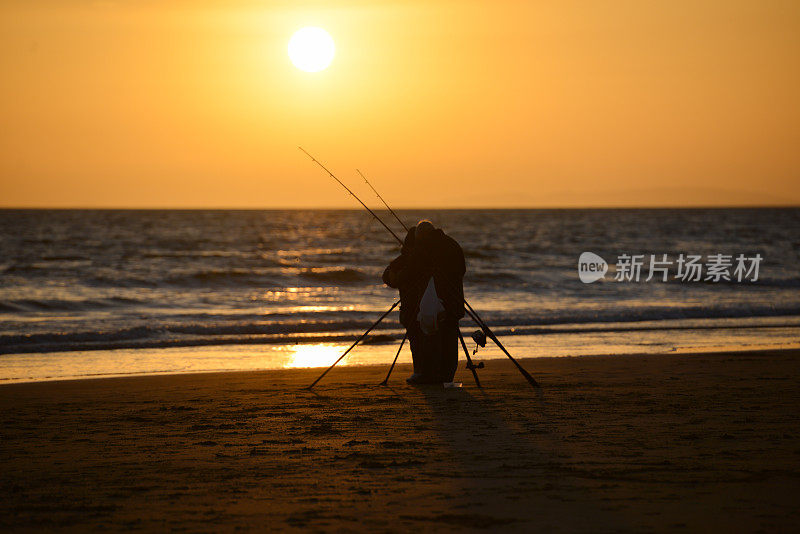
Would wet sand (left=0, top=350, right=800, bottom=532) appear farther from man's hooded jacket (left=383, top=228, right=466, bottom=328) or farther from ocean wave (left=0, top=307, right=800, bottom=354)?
ocean wave (left=0, top=307, right=800, bottom=354)

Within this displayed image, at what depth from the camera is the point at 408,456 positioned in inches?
224

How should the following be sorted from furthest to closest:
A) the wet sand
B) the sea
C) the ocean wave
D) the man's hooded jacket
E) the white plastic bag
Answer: the ocean wave, the sea, the man's hooded jacket, the white plastic bag, the wet sand

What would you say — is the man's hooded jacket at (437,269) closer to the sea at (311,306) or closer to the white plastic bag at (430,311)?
the white plastic bag at (430,311)

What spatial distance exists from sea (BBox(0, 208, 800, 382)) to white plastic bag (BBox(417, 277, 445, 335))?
330 centimetres

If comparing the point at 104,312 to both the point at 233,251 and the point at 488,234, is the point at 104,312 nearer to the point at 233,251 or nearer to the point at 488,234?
the point at 233,251

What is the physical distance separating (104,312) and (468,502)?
1631cm

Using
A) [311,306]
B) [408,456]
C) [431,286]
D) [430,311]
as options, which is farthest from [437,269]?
[311,306]

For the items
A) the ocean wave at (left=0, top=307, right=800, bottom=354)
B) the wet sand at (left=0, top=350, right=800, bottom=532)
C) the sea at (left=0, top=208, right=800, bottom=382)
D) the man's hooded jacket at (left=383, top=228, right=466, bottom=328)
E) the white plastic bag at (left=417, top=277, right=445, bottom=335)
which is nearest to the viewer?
the wet sand at (left=0, top=350, right=800, bottom=532)

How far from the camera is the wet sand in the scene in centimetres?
446

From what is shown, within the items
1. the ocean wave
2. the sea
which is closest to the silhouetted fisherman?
the sea

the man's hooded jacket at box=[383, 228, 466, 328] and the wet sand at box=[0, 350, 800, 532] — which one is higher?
the man's hooded jacket at box=[383, 228, 466, 328]

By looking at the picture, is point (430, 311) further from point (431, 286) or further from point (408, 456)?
point (408, 456)

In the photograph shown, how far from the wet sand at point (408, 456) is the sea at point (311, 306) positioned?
3305 mm

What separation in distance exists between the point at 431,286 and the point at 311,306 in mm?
12794
